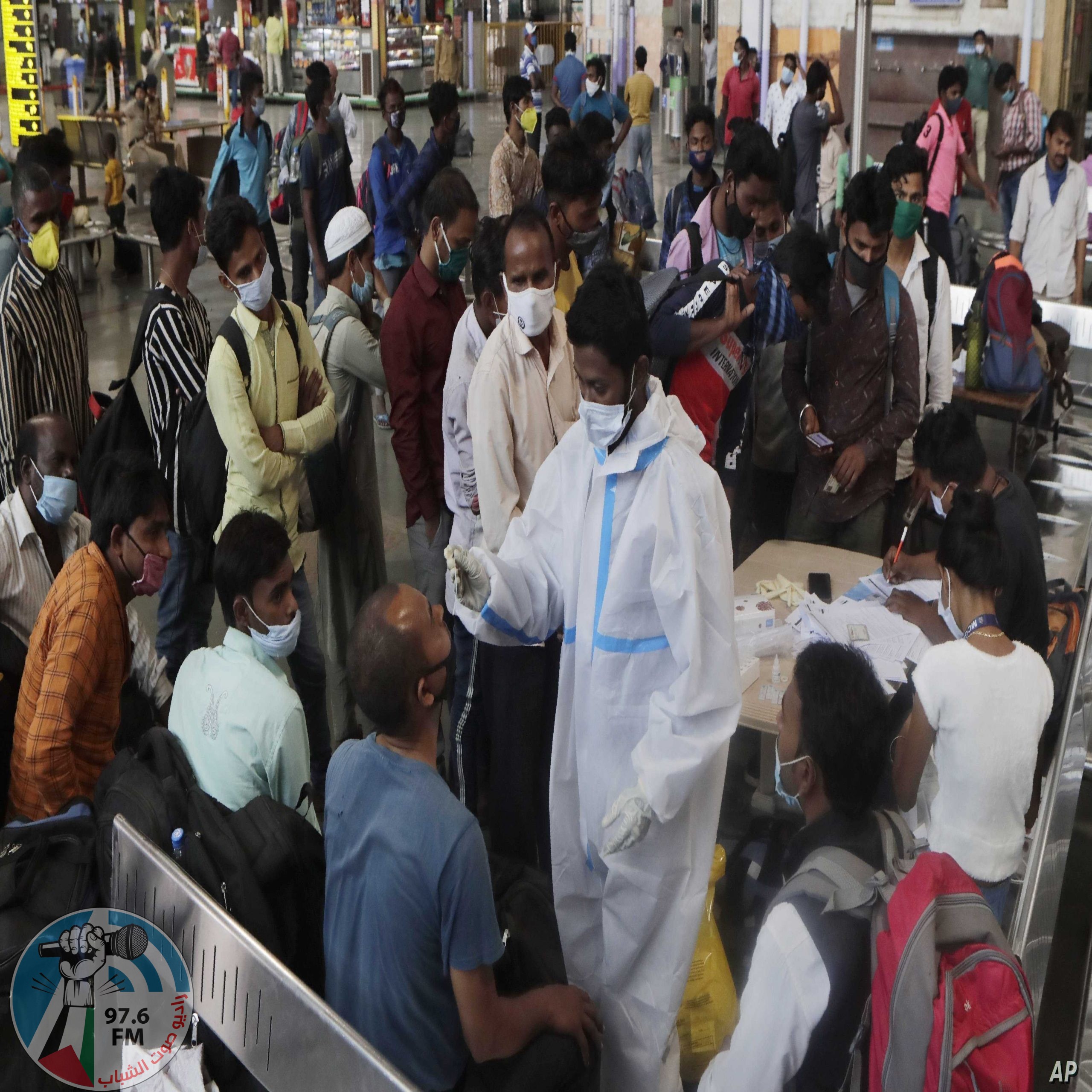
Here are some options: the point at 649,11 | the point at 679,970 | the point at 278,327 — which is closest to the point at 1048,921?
the point at 679,970

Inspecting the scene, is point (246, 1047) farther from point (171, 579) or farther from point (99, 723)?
point (171, 579)

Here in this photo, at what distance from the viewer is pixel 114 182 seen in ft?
35.7

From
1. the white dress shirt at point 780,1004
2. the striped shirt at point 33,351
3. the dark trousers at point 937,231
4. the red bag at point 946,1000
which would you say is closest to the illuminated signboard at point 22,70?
the striped shirt at point 33,351

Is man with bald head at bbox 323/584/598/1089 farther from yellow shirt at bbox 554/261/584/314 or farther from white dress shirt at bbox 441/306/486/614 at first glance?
yellow shirt at bbox 554/261/584/314

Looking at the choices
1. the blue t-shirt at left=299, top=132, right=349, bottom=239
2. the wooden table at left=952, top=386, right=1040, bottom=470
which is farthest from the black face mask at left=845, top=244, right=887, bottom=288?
the blue t-shirt at left=299, top=132, right=349, bottom=239

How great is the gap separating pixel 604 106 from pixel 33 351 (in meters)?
8.26

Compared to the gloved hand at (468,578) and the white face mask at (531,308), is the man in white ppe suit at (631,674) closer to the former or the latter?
the gloved hand at (468,578)

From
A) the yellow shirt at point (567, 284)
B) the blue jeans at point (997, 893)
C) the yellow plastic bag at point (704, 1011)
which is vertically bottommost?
the yellow plastic bag at point (704, 1011)

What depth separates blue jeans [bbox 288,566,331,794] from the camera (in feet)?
11.5

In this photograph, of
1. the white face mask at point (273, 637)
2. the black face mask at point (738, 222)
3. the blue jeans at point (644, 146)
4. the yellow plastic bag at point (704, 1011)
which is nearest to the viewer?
the yellow plastic bag at point (704, 1011)

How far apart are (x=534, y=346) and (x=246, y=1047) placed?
1.97 metres

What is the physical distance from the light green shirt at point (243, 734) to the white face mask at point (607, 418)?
83 cm

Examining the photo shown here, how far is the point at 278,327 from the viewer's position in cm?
352

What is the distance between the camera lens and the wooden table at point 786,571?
354 cm
